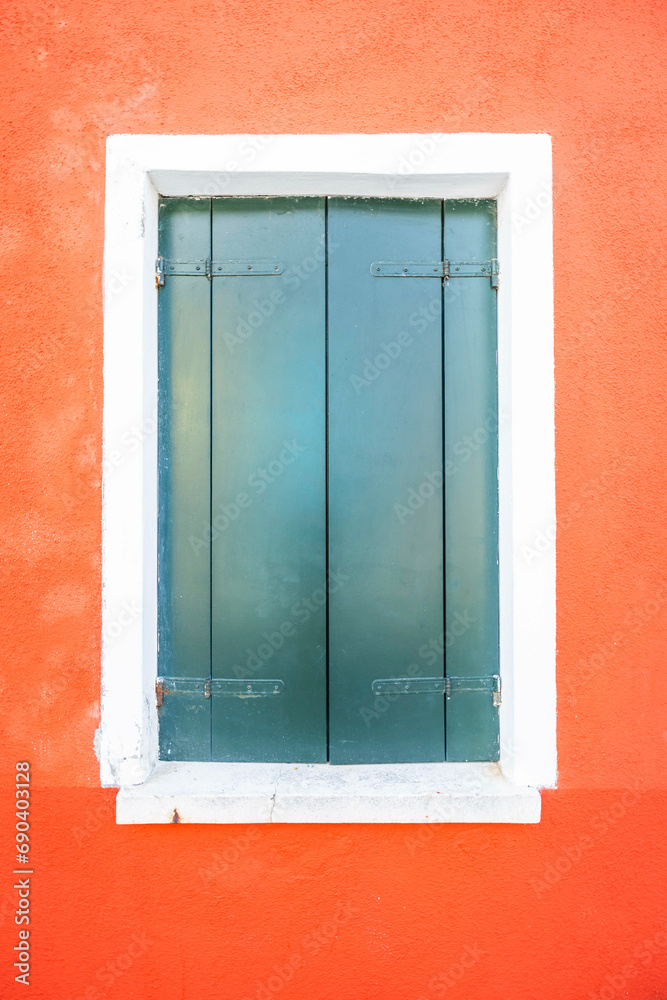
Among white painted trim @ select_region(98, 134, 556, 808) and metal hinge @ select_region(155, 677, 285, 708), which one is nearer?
white painted trim @ select_region(98, 134, 556, 808)

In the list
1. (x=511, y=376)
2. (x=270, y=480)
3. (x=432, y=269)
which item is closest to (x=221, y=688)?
(x=270, y=480)

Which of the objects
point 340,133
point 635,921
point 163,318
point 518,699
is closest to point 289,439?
point 163,318

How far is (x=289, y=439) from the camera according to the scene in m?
2.26

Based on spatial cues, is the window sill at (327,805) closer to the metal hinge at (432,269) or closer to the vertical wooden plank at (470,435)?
the vertical wooden plank at (470,435)

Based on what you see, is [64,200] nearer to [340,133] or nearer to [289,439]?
[340,133]

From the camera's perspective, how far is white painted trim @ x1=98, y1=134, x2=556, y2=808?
2100mm

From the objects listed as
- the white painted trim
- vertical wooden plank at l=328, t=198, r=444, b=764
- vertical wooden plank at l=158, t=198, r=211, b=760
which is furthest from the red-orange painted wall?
vertical wooden plank at l=328, t=198, r=444, b=764

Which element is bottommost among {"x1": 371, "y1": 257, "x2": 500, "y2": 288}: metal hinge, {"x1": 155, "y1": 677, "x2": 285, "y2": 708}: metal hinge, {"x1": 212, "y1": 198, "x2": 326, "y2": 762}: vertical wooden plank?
{"x1": 155, "y1": 677, "x2": 285, "y2": 708}: metal hinge

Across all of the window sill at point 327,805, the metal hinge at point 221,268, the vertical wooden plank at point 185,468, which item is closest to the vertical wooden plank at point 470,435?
the window sill at point 327,805

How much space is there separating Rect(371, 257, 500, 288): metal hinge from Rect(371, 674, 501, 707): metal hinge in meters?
1.43

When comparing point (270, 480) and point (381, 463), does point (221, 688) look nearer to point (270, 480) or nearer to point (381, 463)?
point (270, 480)

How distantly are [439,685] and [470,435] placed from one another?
0.91m

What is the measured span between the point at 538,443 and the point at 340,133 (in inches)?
49.0

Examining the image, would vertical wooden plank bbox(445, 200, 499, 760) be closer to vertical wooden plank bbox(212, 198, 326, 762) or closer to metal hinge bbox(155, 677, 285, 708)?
vertical wooden plank bbox(212, 198, 326, 762)
